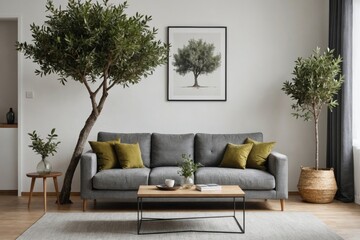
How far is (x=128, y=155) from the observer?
6.50 metres

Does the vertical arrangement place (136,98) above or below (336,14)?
below

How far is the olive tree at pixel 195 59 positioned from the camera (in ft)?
24.0

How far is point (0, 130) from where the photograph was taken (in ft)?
24.0

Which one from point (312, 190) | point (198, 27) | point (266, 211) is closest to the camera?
point (266, 211)

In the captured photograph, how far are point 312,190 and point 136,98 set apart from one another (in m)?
2.55

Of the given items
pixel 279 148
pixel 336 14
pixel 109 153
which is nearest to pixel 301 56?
pixel 336 14

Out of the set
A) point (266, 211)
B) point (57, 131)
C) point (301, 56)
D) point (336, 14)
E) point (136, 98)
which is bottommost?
point (266, 211)

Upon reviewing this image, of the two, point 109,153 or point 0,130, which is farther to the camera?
point 0,130

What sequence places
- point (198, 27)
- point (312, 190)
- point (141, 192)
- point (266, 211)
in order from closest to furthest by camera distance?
1. point (141, 192)
2. point (266, 211)
3. point (312, 190)
4. point (198, 27)

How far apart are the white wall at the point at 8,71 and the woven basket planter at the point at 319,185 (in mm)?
4030

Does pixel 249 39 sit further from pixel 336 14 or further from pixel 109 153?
pixel 109 153

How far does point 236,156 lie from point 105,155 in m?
1.55

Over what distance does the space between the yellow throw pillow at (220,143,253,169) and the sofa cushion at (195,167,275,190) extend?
0.82 feet

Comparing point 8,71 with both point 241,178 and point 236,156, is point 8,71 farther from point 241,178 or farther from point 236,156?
point 241,178
